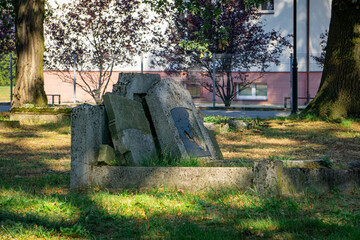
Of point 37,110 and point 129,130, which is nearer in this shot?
point 129,130

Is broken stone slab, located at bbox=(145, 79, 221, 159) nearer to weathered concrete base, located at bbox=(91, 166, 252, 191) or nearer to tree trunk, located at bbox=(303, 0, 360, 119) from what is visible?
weathered concrete base, located at bbox=(91, 166, 252, 191)

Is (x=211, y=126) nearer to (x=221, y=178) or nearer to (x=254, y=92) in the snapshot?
(x=221, y=178)

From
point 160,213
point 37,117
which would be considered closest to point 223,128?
point 37,117

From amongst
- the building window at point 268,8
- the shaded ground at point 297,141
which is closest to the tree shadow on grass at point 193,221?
the shaded ground at point 297,141

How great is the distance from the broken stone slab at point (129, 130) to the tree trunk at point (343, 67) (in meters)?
7.74

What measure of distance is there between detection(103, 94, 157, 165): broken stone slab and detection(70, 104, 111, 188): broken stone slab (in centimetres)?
24

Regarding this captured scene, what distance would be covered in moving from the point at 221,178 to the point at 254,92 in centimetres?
1945

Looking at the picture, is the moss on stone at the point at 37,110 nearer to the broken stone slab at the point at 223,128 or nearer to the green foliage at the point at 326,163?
the broken stone slab at the point at 223,128

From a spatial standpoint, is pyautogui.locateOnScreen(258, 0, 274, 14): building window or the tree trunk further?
pyautogui.locateOnScreen(258, 0, 274, 14): building window

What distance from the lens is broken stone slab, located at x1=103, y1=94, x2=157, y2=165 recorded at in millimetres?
5594

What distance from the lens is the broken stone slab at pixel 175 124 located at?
233 inches

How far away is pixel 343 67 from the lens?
1255 cm

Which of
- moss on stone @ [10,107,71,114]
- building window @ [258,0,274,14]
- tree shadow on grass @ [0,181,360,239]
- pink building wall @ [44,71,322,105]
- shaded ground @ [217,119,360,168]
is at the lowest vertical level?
tree shadow on grass @ [0,181,360,239]

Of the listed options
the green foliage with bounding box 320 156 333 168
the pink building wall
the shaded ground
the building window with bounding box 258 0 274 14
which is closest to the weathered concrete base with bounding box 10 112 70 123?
the shaded ground
